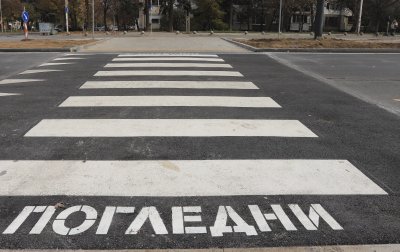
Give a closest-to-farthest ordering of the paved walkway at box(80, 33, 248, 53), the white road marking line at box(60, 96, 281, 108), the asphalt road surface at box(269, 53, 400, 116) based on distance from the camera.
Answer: the white road marking line at box(60, 96, 281, 108) < the asphalt road surface at box(269, 53, 400, 116) < the paved walkway at box(80, 33, 248, 53)

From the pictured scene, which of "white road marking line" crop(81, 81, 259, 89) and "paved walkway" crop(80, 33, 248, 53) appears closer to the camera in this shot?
"white road marking line" crop(81, 81, 259, 89)

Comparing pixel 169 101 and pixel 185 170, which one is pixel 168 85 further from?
pixel 185 170

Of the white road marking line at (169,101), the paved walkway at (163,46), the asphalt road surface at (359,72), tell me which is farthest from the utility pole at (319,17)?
the white road marking line at (169,101)

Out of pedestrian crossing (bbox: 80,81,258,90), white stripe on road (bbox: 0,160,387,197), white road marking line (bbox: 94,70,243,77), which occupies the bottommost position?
white stripe on road (bbox: 0,160,387,197)

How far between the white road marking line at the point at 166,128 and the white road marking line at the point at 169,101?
1167 mm

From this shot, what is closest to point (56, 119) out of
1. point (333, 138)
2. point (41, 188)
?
point (41, 188)

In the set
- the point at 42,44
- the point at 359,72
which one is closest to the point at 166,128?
the point at 359,72

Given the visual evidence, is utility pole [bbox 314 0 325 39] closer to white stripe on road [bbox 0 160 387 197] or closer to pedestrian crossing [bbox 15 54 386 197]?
pedestrian crossing [bbox 15 54 386 197]

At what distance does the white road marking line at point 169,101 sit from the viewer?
27.4ft

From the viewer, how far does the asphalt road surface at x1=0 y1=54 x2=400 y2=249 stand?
3693 mm

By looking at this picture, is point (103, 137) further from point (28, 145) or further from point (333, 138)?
point (333, 138)

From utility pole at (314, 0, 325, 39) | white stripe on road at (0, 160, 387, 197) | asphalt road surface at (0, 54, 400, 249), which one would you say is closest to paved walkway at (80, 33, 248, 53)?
utility pole at (314, 0, 325, 39)

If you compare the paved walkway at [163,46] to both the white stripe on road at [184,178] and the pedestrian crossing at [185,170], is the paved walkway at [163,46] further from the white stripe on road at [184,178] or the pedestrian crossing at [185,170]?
the white stripe on road at [184,178]

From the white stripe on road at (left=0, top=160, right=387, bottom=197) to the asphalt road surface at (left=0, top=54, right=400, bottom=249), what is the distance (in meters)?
0.02
